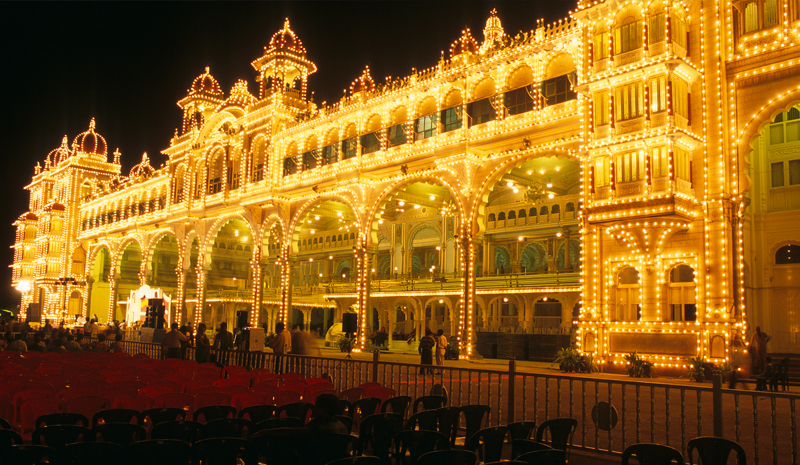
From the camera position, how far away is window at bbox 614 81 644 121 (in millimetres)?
19703

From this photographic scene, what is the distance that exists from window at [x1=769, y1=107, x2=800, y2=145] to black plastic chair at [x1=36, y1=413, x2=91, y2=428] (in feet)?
84.0

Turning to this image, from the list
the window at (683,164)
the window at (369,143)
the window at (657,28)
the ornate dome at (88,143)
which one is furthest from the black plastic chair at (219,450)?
the ornate dome at (88,143)

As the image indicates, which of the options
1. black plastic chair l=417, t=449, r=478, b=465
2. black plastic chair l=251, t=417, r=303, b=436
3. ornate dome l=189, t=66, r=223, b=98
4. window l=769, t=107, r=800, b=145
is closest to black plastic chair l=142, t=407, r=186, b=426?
black plastic chair l=251, t=417, r=303, b=436

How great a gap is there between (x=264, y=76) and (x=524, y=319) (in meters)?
21.3

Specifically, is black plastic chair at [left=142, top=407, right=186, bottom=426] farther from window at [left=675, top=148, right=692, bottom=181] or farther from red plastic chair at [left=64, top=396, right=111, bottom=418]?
window at [left=675, top=148, right=692, bottom=181]

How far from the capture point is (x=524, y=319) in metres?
33.5

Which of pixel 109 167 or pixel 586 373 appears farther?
pixel 109 167

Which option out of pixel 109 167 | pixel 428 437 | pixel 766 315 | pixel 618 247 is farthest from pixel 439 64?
pixel 109 167

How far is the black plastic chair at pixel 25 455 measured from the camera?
481 cm

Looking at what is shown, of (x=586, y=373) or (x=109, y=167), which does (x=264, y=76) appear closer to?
(x=586, y=373)

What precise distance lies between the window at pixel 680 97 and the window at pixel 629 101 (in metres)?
0.94

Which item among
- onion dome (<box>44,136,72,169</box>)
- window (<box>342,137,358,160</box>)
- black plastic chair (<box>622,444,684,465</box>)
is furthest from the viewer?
onion dome (<box>44,136,72,169</box>)

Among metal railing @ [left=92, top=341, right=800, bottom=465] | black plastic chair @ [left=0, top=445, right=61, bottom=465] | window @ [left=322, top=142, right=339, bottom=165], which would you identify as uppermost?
window @ [left=322, top=142, right=339, bottom=165]

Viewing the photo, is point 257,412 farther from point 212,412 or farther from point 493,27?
point 493,27
